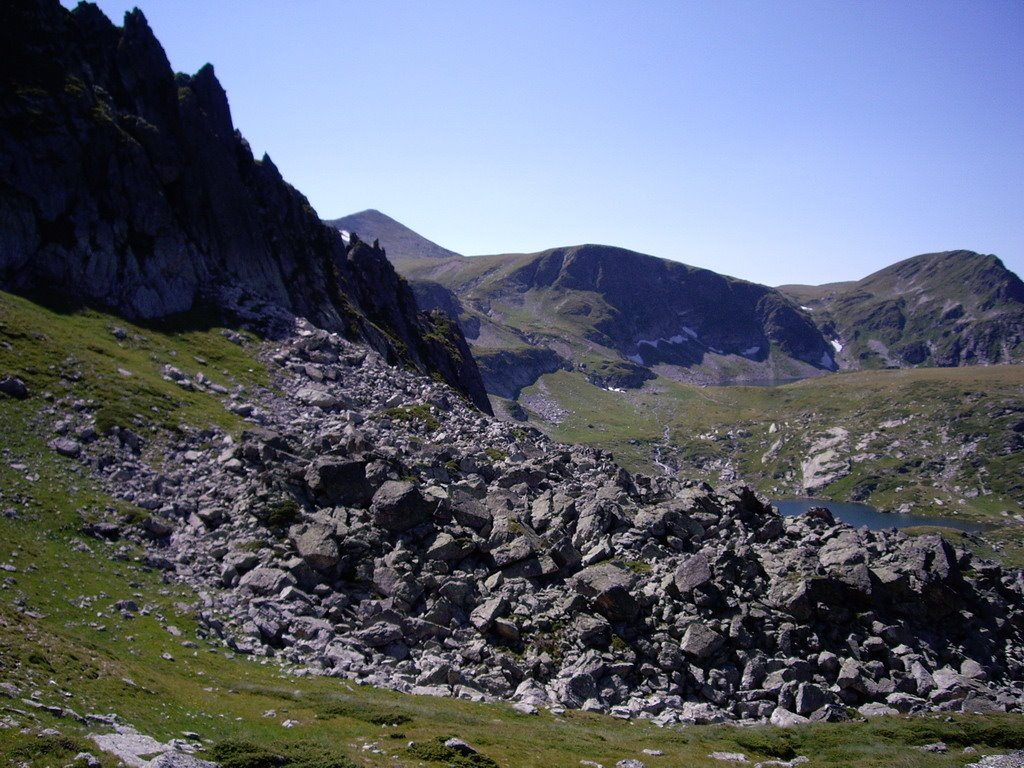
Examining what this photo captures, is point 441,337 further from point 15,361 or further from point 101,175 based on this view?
point 15,361

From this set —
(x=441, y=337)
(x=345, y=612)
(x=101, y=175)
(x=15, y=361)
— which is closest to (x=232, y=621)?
(x=345, y=612)

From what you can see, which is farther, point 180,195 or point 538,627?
point 180,195

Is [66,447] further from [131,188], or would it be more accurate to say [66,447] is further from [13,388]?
[131,188]

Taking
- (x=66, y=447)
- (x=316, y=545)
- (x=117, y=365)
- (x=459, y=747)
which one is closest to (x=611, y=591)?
(x=459, y=747)

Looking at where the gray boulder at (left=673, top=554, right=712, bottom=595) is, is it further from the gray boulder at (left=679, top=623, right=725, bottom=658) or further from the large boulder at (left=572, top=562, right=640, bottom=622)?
the gray boulder at (left=679, top=623, right=725, bottom=658)

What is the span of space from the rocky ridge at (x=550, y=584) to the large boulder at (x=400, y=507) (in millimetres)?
132

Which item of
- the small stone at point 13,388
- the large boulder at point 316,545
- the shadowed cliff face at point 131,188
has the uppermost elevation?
the shadowed cliff face at point 131,188

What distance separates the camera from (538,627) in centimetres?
3778

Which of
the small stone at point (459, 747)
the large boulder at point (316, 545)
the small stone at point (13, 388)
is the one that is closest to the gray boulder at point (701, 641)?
the small stone at point (459, 747)

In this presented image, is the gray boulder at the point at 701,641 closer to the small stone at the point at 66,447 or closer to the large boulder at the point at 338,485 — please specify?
the large boulder at the point at 338,485

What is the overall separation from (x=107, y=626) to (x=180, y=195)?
61.0m

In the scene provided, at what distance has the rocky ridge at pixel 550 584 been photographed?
35469mm

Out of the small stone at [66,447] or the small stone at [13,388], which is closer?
the small stone at [66,447]

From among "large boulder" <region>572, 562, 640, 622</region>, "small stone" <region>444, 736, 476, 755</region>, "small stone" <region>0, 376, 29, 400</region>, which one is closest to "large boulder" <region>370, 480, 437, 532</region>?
"large boulder" <region>572, 562, 640, 622</region>
